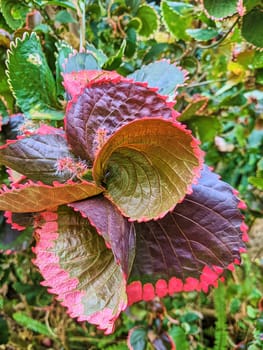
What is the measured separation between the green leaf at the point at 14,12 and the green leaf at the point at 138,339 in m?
0.47

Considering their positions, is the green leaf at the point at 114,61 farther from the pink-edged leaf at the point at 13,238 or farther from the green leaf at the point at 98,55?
the pink-edged leaf at the point at 13,238

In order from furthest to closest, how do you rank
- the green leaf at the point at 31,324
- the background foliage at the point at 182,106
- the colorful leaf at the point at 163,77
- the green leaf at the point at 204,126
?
the green leaf at the point at 31,324, the green leaf at the point at 204,126, the background foliage at the point at 182,106, the colorful leaf at the point at 163,77

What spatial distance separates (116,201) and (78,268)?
0.19 feet

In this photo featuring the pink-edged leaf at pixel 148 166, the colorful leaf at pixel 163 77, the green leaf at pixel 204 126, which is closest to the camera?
the pink-edged leaf at pixel 148 166

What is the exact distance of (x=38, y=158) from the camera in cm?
32

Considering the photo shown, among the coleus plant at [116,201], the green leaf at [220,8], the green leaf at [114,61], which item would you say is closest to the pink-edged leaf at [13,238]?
the coleus plant at [116,201]

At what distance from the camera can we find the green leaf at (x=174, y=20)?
0.53 metres

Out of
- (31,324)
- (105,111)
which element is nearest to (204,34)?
(105,111)

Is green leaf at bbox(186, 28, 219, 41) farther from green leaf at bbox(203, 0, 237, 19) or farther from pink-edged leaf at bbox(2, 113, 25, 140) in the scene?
pink-edged leaf at bbox(2, 113, 25, 140)

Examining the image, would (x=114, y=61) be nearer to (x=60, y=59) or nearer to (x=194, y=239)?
(x=60, y=59)

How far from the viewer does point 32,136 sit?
1.05 feet

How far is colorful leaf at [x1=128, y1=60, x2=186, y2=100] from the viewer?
376 mm

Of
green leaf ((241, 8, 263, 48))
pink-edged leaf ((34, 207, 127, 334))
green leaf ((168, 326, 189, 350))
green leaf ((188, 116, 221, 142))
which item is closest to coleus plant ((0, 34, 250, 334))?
pink-edged leaf ((34, 207, 127, 334))

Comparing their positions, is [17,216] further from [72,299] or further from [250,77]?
[250,77]
